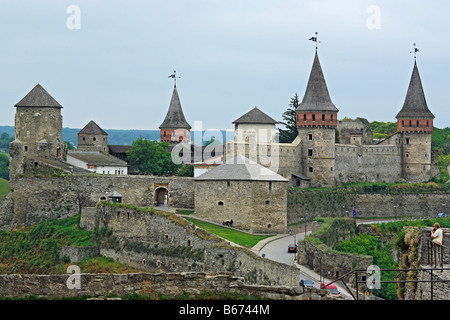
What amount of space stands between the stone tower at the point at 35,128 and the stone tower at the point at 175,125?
34752mm

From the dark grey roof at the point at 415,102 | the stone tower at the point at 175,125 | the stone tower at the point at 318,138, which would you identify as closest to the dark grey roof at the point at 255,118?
Answer: the stone tower at the point at 318,138

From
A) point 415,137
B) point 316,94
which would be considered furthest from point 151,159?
point 415,137

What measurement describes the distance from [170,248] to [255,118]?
3165 centimetres

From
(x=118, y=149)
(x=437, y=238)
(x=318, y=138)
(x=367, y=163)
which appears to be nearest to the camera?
(x=437, y=238)

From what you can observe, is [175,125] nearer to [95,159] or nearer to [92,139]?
A: [92,139]

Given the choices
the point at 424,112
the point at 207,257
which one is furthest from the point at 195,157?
the point at 207,257

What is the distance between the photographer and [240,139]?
74312 mm

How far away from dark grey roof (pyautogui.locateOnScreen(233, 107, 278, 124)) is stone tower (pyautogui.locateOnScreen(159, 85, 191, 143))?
21.1 meters

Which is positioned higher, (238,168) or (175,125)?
(175,125)

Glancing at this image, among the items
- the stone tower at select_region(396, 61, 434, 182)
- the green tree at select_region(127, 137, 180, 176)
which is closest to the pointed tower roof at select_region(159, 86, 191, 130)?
the green tree at select_region(127, 137, 180, 176)

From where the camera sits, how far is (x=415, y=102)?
274ft

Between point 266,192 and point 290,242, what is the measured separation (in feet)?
12.1

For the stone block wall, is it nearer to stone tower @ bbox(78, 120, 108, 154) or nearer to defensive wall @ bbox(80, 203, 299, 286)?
defensive wall @ bbox(80, 203, 299, 286)
